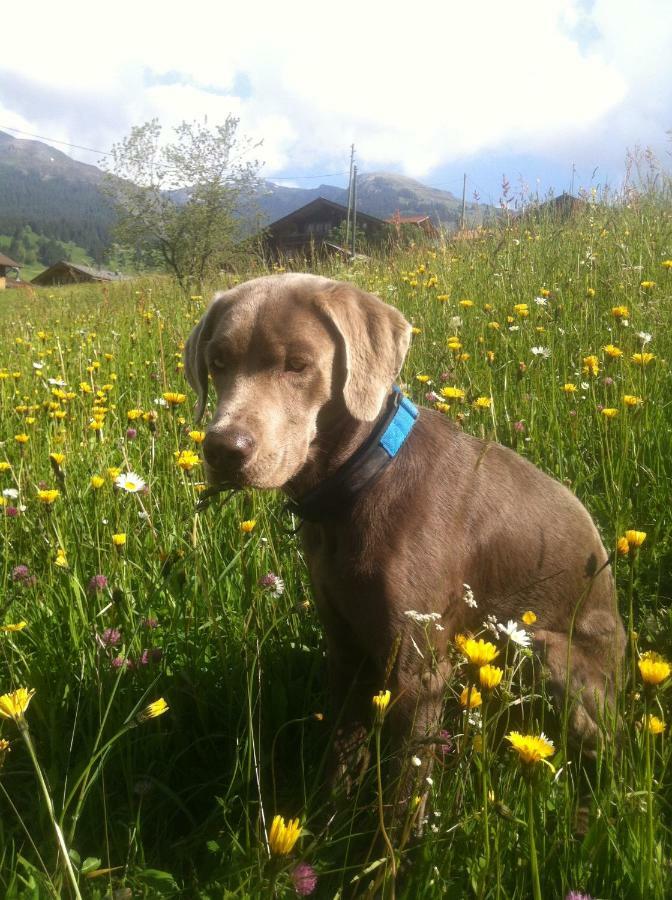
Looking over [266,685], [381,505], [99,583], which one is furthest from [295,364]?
[266,685]

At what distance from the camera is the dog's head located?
1819 millimetres

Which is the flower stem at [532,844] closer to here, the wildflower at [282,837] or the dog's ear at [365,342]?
the wildflower at [282,837]

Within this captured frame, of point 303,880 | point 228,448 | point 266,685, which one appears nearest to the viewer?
point 303,880

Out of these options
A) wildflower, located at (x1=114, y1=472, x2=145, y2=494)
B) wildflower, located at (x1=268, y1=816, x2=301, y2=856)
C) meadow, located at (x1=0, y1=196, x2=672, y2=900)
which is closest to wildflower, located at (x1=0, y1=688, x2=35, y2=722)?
meadow, located at (x1=0, y1=196, x2=672, y2=900)

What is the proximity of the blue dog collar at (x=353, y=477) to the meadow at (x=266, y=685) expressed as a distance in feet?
0.85

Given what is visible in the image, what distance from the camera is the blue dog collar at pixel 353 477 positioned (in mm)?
1878

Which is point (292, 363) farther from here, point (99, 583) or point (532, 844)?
point (532, 844)

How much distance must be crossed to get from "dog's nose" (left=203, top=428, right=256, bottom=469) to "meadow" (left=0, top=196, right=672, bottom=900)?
0.19 metres

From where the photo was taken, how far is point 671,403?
2.97 metres

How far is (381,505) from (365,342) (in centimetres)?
52

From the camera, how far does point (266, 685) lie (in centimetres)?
212

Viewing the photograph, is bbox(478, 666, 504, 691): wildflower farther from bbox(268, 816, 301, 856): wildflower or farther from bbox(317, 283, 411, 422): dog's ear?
bbox(317, 283, 411, 422): dog's ear

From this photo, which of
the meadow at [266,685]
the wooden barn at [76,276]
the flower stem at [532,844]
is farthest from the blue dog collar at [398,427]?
Result: the wooden barn at [76,276]

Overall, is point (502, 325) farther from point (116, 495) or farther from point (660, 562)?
point (116, 495)
